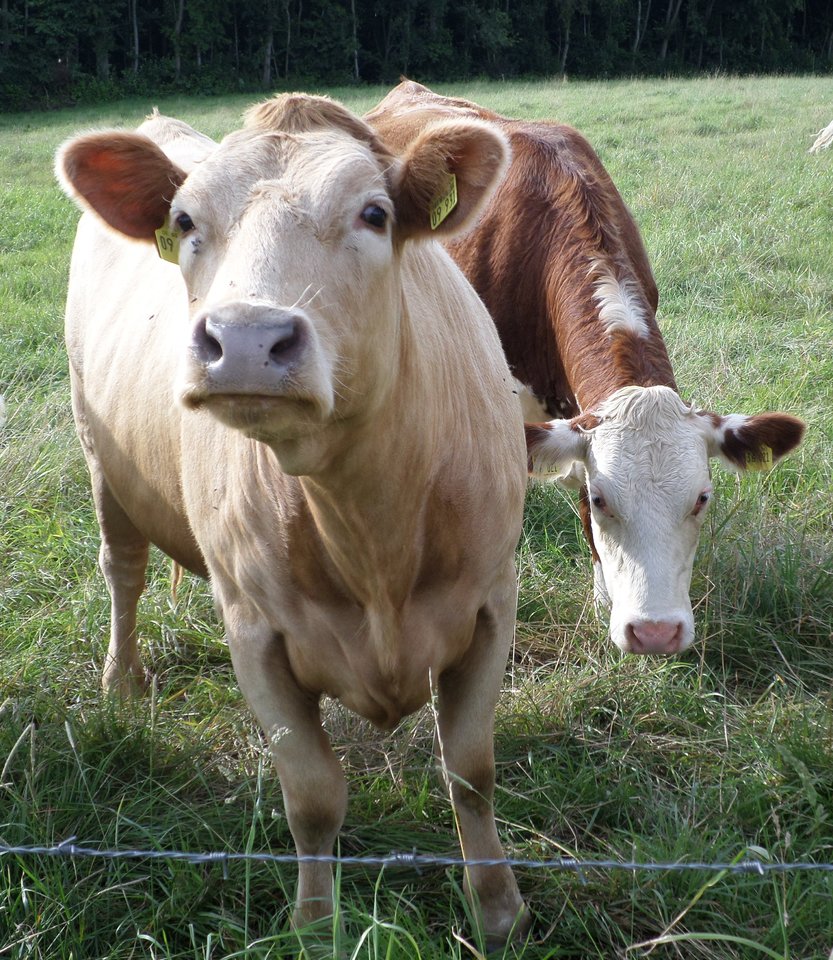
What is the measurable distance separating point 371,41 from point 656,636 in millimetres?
42546

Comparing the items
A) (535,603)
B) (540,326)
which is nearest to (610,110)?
(540,326)

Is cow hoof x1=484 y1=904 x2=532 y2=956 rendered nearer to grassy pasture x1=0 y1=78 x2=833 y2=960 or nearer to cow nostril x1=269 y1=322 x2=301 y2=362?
grassy pasture x1=0 y1=78 x2=833 y2=960

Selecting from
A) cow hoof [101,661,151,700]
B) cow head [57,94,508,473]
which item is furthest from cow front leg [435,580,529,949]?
cow hoof [101,661,151,700]

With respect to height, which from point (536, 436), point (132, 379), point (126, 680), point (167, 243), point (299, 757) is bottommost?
point (126, 680)

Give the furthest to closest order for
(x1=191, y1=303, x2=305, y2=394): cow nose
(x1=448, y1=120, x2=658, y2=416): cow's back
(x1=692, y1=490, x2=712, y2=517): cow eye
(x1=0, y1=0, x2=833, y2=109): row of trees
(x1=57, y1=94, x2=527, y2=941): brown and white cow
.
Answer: (x1=0, y1=0, x2=833, y2=109): row of trees → (x1=448, y1=120, x2=658, y2=416): cow's back → (x1=692, y1=490, x2=712, y2=517): cow eye → (x1=57, y1=94, x2=527, y2=941): brown and white cow → (x1=191, y1=303, x2=305, y2=394): cow nose

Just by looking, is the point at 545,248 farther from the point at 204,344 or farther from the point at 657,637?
the point at 204,344

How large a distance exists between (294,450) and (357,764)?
1.48m

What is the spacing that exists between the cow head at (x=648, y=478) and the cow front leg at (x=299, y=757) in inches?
48.8

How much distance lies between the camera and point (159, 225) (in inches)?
93.8

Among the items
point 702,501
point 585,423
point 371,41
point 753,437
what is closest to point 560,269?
point 585,423

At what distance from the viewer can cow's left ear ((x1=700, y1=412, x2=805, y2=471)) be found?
3.75 metres

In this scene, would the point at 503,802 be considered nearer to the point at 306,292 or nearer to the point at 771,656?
the point at 771,656

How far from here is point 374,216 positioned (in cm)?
206

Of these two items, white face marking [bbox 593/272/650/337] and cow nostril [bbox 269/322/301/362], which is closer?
cow nostril [bbox 269/322/301/362]
